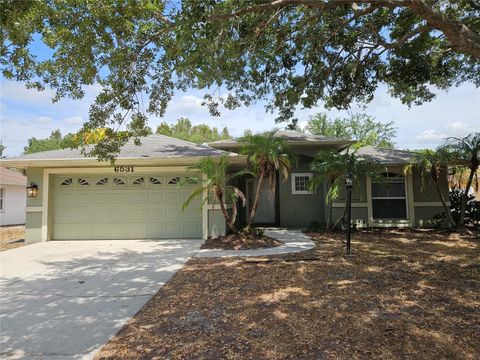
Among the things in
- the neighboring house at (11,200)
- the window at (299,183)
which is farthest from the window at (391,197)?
the neighboring house at (11,200)

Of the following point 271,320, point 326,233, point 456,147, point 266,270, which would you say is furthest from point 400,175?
point 271,320

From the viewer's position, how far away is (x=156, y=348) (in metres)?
3.77

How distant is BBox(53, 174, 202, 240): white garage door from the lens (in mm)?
11742

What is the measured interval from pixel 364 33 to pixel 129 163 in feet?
26.0

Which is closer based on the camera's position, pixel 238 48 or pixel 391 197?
pixel 238 48

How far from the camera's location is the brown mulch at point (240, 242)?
9856 mm

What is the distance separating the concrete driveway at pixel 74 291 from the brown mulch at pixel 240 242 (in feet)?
1.67

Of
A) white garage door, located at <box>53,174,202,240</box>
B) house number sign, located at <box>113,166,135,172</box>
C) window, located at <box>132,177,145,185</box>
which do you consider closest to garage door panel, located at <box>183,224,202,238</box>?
white garage door, located at <box>53,174,202,240</box>

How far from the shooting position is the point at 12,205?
20.0 metres

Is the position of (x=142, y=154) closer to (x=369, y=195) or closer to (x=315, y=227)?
(x=315, y=227)

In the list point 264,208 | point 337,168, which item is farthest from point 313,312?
point 264,208

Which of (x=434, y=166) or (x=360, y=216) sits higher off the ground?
(x=434, y=166)

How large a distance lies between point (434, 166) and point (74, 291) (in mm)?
11497

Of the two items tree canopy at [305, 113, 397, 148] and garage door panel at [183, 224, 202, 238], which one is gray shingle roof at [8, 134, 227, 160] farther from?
tree canopy at [305, 113, 397, 148]
